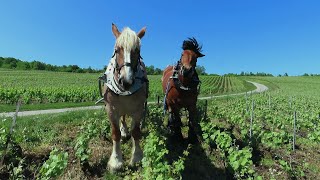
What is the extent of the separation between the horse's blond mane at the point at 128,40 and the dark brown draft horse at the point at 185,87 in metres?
2.25

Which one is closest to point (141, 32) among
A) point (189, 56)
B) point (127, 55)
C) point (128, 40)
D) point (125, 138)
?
point (128, 40)

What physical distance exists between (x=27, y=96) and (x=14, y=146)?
16.5 metres

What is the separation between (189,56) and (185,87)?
74 centimetres

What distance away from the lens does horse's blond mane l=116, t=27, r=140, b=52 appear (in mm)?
5863

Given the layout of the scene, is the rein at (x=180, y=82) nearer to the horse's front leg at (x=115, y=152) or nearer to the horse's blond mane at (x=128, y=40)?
the horse's front leg at (x=115, y=152)

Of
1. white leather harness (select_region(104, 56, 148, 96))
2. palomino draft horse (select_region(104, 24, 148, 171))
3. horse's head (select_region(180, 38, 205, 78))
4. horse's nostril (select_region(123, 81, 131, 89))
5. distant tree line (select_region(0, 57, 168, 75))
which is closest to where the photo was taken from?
palomino draft horse (select_region(104, 24, 148, 171))

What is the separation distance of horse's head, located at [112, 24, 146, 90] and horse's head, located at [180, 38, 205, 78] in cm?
206

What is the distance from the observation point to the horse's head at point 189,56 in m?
8.00

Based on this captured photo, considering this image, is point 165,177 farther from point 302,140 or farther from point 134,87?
point 302,140

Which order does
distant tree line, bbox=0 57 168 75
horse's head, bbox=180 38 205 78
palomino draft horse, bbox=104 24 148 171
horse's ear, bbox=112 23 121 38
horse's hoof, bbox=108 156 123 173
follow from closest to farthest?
palomino draft horse, bbox=104 24 148 171, horse's hoof, bbox=108 156 123 173, horse's ear, bbox=112 23 121 38, horse's head, bbox=180 38 205 78, distant tree line, bbox=0 57 168 75

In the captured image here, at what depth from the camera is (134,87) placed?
246 inches

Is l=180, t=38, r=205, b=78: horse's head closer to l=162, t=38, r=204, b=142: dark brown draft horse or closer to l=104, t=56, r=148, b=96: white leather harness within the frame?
l=162, t=38, r=204, b=142: dark brown draft horse

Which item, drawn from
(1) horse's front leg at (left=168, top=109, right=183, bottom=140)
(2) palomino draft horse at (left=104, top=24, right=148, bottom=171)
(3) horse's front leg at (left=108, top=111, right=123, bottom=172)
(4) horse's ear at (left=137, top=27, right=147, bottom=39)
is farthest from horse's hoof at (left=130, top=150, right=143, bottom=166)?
(4) horse's ear at (left=137, top=27, right=147, bottom=39)

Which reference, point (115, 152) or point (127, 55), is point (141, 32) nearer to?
point (127, 55)
